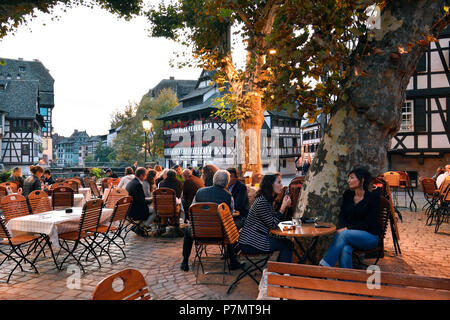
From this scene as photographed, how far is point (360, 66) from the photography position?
462cm

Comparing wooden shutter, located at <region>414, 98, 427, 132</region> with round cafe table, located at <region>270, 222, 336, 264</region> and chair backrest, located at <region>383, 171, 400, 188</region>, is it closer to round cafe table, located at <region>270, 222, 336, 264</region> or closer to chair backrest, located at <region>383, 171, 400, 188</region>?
chair backrest, located at <region>383, 171, 400, 188</region>

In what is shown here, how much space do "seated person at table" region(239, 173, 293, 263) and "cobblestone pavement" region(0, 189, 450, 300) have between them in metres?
0.58

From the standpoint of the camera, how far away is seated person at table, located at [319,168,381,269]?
4.46 m

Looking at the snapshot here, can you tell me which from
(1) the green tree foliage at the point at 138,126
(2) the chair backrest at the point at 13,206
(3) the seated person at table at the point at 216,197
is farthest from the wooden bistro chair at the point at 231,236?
(1) the green tree foliage at the point at 138,126

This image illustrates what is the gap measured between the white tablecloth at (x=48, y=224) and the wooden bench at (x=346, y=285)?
14.2 feet

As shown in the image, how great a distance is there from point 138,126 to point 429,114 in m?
35.4

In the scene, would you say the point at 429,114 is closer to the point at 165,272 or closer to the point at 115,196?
the point at 115,196

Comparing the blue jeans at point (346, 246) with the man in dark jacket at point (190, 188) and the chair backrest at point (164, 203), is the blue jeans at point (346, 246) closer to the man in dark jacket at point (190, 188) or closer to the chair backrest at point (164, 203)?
the man in dark jacket at point (190, 188)

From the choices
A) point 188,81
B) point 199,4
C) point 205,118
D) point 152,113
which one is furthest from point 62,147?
point 199,4

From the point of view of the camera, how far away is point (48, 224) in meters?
5.71

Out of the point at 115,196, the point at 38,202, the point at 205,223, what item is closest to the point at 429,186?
the point at 205,223

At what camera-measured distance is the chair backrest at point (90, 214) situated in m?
5.82

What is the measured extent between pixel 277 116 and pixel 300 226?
3809 centimetres
